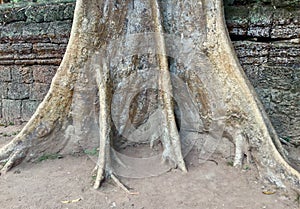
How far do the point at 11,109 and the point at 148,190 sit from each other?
2.54 metres

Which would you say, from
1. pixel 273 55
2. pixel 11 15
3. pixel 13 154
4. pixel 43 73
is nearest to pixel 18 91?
pixel 43 73

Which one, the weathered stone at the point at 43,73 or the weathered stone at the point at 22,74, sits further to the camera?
the weathered stone at the point at 22,74

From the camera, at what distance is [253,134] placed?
2.68 metres

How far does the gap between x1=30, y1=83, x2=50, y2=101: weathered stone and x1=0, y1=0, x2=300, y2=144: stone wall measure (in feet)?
0.64

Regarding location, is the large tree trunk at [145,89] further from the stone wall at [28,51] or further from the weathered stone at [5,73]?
the weathered stone at [5,73]

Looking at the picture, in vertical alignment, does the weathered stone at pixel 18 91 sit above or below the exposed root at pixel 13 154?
above

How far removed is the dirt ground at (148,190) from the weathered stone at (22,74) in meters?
1.54

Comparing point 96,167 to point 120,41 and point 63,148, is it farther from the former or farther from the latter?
point 120,41

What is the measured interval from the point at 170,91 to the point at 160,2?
2.81 feet

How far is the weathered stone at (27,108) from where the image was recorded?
410 centimetres

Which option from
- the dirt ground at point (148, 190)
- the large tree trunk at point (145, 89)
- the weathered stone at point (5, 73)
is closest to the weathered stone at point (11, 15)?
the weathered stone at point (5, 73)

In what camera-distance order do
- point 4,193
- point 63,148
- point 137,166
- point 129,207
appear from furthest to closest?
point 63,148 < point 137,166 < point 4,193 < point 129,207

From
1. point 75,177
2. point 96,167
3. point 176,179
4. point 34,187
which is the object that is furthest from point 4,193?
point 176,179

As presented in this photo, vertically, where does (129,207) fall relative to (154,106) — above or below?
below
